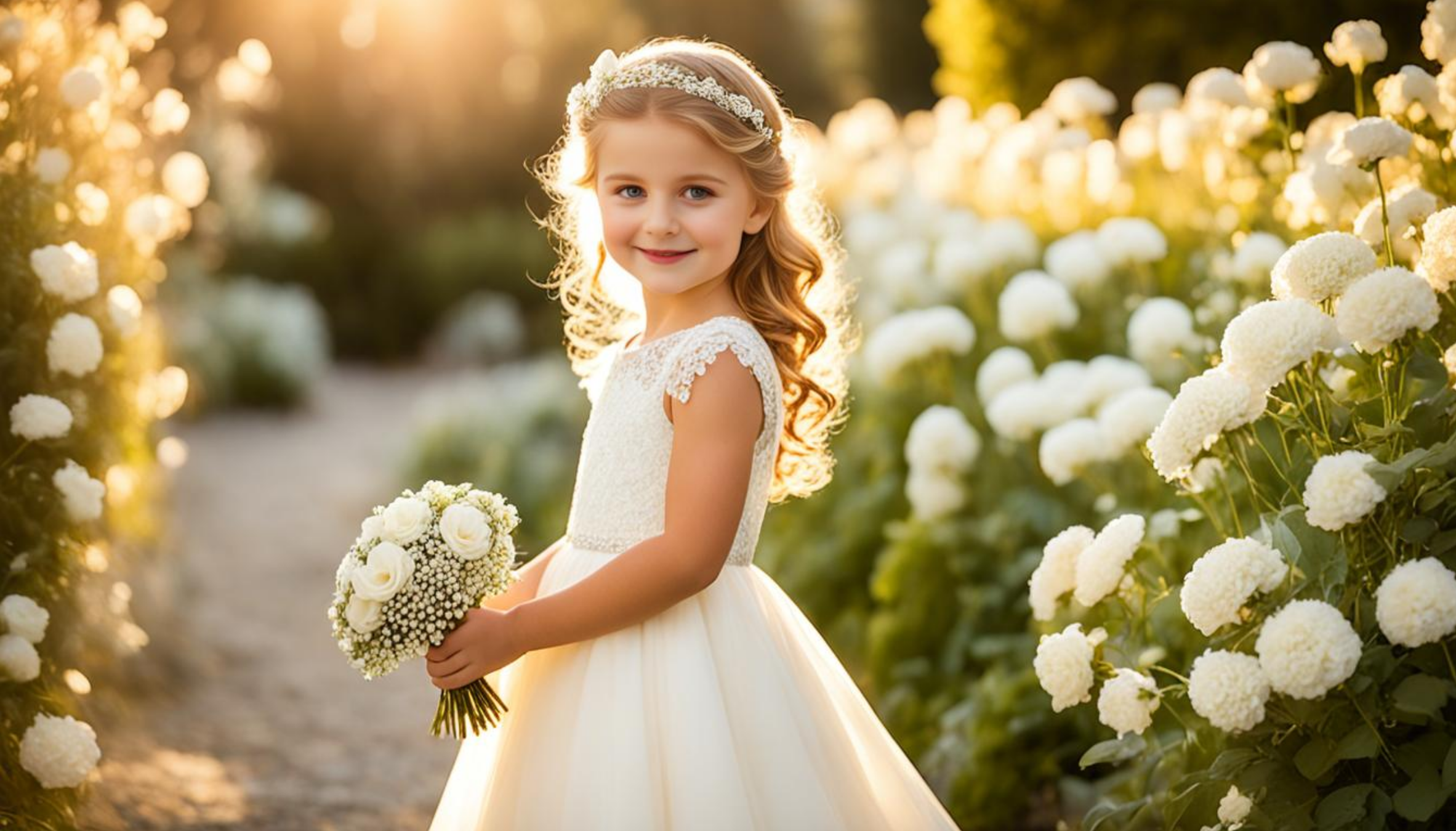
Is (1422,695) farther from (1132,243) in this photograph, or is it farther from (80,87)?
(80,87)

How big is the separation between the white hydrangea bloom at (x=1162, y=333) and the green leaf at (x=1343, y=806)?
1.38 metres

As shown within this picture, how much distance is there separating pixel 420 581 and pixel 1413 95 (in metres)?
2.01

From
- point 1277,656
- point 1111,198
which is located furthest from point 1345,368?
point 1111,198

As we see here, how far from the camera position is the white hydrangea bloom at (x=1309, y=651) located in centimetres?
174

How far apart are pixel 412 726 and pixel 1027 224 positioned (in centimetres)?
274

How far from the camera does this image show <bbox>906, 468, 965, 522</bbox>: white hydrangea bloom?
3664mm

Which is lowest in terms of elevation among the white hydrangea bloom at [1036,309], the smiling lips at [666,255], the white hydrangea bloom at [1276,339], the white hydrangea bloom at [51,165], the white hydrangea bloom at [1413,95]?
the white hydrangea bloom at [1276,339]

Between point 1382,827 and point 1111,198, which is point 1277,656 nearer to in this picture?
point 1382,827

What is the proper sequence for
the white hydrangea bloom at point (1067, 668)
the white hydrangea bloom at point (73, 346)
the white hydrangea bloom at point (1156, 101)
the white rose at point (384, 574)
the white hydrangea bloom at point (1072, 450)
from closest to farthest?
1. the white rose at point (384, 574)
2. the white hydrangea bloom at point (1067, 668)
3. the white hydrangea bloom at point (73, 346)
4. the white hydrangea bloom at point (1072, 450)
5. the white hydrangea bloom at point (1156, 101)

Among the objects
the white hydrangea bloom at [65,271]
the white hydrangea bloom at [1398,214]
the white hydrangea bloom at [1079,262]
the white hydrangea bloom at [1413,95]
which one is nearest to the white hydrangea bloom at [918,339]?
the white hydrangea bloom at [1079,262]

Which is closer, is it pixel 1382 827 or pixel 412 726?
pixel 1382 827

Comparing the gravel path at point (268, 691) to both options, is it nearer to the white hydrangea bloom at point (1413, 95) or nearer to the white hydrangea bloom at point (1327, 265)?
the white hydrangea bloom at point (1327, 265)

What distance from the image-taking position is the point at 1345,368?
7.66ft

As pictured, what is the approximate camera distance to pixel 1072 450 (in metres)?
3.01
